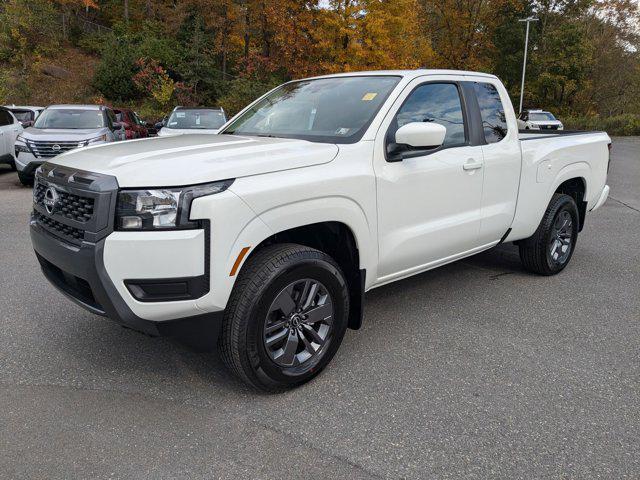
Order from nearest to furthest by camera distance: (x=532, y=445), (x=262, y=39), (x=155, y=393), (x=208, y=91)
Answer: (x=532, y=445), (x=155, y=393), (x=262, y=39), (x=208, y=91)

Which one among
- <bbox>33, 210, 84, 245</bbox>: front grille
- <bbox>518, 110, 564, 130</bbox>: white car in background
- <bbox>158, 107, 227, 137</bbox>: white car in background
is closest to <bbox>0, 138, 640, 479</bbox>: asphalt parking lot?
<bbox>33, 210, 84, 245</bbox>: front grille

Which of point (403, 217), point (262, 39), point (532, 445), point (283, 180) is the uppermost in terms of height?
point (262, 39)

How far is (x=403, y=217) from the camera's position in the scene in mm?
3502

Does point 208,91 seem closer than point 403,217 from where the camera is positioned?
No

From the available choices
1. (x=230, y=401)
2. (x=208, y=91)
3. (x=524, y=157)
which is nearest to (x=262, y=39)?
(x=208, y=91)

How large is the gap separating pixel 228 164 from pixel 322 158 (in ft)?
1.96

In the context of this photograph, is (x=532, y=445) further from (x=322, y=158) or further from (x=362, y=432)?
(x=322, y=158)

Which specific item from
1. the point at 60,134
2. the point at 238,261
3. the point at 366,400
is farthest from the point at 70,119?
the point at 366,400

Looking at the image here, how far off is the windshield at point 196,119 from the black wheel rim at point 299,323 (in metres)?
10.4

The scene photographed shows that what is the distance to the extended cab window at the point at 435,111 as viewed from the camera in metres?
3.54

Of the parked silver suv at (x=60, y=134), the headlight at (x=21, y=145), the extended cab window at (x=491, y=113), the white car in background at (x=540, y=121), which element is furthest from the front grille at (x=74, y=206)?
the white car in background at (x=540, y=121)

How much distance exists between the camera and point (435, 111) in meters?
3.87

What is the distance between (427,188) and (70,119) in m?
10.0

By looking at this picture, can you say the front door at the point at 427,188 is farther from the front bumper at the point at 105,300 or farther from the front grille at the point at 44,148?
the front grille at the point at 44,148
